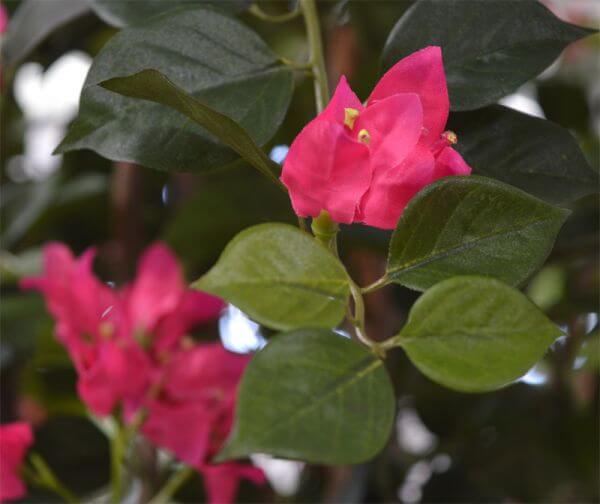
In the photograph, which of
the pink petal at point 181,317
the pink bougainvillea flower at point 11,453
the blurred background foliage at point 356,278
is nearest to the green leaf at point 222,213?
the blurred background foliage at point 356,278

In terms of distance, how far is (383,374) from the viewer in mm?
281

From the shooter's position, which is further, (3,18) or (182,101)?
(3,18)

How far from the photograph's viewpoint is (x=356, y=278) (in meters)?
0.79

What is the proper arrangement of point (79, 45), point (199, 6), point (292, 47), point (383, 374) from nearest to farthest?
point (383, 374), point (199, 6), point (79, 45), point (292, 47)

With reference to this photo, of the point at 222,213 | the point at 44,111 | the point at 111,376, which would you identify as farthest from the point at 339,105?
the point at 44,111

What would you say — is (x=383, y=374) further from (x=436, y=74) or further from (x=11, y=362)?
(x=11, y=362)

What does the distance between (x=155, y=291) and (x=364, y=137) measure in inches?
12.9

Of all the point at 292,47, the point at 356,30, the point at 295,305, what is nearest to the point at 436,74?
the point at 295,305

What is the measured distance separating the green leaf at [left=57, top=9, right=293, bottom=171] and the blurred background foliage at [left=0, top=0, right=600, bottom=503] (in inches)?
9.1

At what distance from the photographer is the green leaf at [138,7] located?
42cm

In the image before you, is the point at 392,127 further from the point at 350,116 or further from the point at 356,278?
the point at 356,278

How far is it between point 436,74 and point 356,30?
1.64 feet

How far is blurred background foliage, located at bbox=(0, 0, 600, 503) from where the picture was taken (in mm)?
705

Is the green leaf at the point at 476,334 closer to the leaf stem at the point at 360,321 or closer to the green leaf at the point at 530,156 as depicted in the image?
the leaf stem at the point at 360,321
